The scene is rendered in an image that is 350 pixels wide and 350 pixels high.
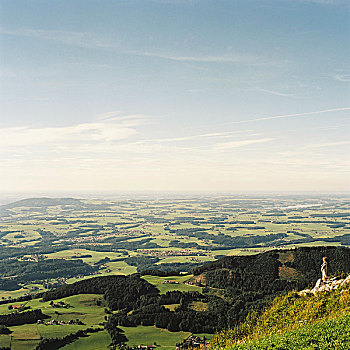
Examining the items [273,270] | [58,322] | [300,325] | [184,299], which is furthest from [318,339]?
[273,270]

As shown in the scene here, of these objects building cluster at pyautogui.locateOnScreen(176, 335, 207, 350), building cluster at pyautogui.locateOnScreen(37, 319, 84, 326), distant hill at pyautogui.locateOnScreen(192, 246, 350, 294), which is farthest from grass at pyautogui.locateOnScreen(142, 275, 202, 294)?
building cluster at pyautogui.locateOnScreen(176, 335, 207, 350)

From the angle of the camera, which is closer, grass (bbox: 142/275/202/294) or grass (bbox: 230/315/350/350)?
grass (bbox: 230/315/350/350)

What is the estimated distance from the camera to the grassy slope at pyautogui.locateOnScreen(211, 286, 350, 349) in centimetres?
2627

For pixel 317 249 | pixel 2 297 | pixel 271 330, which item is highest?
pixel 271 330

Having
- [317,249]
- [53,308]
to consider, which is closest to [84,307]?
[53,308]

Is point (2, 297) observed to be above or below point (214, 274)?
below

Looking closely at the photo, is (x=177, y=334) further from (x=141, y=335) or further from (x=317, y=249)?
(x=317, y=249)

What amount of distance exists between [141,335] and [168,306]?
86.3 ft

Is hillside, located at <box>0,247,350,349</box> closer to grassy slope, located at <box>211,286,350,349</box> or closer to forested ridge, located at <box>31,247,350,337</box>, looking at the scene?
forested ridge, located at <box>31,247,350,337</box>

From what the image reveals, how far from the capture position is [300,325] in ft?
116

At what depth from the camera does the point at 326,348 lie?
926 inches

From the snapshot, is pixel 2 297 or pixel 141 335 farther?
pixel 2 297

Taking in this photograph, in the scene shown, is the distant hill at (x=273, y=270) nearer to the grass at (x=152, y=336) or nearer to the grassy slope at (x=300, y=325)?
the grass at (x=152, y=336)

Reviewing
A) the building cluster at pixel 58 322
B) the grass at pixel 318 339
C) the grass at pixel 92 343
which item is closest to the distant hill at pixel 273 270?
the building cluster at pixel 58 322
